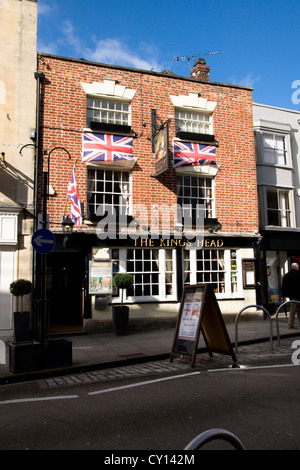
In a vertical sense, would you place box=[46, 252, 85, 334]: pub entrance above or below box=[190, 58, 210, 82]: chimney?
below

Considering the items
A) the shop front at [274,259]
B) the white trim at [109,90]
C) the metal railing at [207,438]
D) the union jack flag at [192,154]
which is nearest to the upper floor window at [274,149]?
the shop front at [274,259]

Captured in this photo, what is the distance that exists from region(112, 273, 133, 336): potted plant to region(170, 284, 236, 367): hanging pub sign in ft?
Result: 12.3

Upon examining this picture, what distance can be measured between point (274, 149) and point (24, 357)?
13770mm

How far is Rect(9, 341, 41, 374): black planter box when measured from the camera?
729cm

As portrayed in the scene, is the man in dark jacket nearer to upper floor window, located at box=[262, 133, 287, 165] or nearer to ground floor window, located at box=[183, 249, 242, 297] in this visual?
ground floor window, located at box=[183, 249, 242, 297]

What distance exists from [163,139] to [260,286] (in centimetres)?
661

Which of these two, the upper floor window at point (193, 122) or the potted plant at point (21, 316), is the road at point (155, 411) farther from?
the upper floor window at point (193, 122)

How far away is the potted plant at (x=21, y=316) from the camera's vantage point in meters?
10.8

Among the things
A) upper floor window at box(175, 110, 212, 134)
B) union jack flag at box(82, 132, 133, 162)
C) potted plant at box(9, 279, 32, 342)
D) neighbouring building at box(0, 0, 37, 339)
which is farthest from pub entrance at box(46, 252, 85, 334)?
upper floor window at box(175, 110, 212, 134)

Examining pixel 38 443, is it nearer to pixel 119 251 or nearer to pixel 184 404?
pixel 184 404

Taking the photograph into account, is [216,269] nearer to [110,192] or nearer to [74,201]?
[110,192]

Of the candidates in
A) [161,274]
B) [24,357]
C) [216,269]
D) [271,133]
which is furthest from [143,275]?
[271,133]

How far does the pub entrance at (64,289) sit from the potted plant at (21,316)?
2.56 meters

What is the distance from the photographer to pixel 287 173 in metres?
16.9
